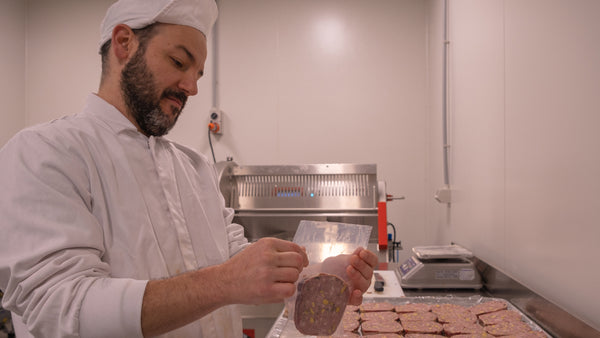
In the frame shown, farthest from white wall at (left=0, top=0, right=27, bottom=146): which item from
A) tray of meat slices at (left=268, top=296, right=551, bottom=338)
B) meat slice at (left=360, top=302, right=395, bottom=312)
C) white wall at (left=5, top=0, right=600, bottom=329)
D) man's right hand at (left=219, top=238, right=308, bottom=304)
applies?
man's right hand at (left=219, top=238, right=308, bottom=304)

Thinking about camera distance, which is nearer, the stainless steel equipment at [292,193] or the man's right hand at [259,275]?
the man's right hand at [259,275]

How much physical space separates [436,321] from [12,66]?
3.96m

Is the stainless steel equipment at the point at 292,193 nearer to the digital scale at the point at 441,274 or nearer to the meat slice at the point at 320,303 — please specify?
the digital scale at the point at 441,274

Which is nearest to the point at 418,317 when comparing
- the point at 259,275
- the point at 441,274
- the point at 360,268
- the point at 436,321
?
the point at 436,321

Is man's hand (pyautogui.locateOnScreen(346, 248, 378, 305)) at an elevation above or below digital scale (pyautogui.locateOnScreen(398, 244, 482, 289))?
above

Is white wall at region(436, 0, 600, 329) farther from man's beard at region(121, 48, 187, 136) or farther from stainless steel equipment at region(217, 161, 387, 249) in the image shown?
man's beard at region(121, 48, 187, 136)

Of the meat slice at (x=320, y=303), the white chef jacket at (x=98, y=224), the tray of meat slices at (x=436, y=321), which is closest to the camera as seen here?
the white chef jacket at (x=98, y=224)

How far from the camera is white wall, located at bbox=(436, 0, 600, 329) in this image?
105cm

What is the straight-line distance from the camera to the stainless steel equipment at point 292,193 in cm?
250

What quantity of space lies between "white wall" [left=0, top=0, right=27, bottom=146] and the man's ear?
3018 millimetres

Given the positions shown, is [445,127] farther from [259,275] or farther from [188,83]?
[259,275]

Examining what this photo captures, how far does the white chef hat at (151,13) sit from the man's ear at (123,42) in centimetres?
2

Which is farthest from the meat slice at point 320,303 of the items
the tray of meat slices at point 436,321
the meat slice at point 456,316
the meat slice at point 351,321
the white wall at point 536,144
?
the white wall at point 536,144

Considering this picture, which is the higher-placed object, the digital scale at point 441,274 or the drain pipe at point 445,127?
the drain pipe at point 445,127
